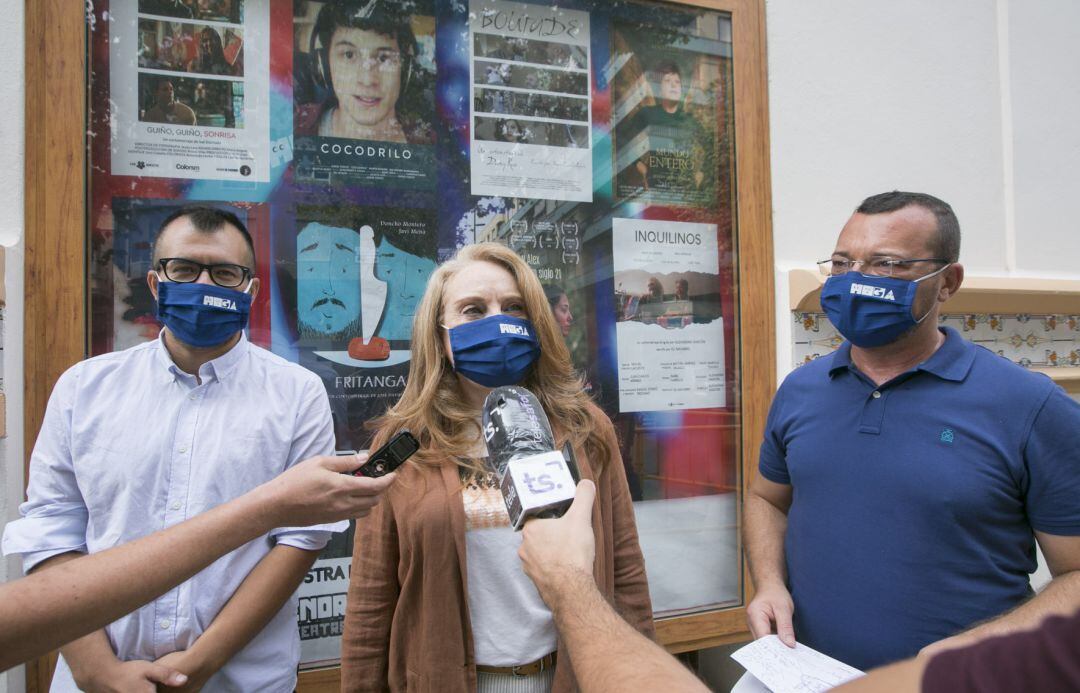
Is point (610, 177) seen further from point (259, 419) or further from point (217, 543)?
point (217, 543)

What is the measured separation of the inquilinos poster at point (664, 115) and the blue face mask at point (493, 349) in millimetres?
1321

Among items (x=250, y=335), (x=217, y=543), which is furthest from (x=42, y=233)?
(x=217, y=543)

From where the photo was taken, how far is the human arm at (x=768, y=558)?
1.67 m

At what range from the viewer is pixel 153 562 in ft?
3.57

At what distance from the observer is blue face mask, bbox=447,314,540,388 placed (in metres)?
1.67

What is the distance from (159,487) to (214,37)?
178cm

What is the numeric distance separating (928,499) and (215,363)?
1.98 metres

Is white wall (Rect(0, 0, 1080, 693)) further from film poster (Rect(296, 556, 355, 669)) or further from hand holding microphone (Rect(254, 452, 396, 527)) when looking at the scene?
hand holding microphone (Rect(254, 452, 396, 527))

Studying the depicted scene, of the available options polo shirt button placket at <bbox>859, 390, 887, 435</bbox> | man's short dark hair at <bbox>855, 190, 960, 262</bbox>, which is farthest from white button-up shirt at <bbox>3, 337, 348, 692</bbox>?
man's short dark hair at <bbox>855, 190, 960, 262</bbox>

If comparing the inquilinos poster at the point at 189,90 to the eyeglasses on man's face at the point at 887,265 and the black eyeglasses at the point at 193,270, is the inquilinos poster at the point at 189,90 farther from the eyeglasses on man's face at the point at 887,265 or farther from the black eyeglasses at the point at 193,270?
the eyeglasses on man's face at the point at 887,265

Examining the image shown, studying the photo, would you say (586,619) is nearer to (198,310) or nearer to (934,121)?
(198,310)

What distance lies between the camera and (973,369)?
61.2 inches

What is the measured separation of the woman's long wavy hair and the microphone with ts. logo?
1.49 feet

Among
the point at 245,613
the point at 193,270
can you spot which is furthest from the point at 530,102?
the point at 245,613
